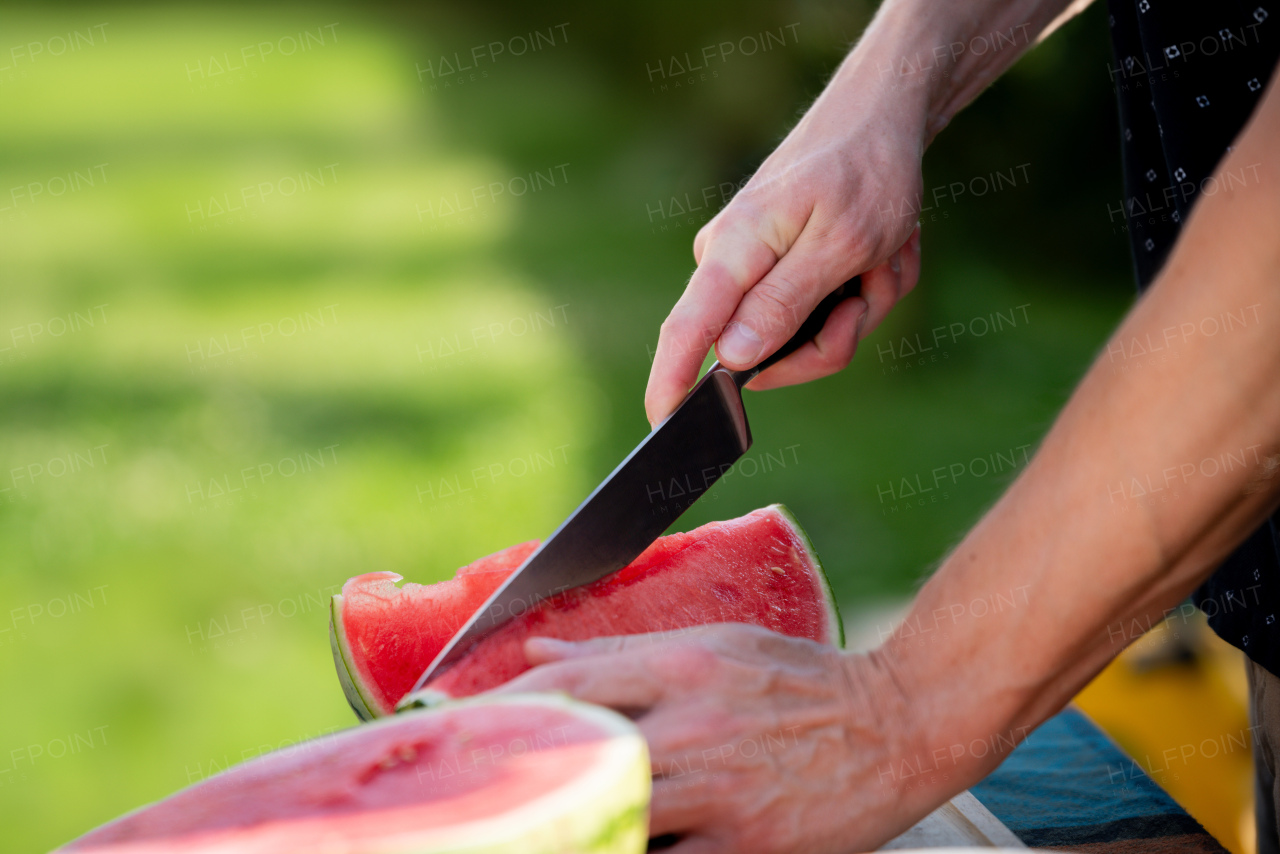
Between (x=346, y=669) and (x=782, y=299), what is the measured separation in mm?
885

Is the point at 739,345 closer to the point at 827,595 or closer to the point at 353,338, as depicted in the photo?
the point at 827,595

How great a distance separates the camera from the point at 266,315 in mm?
5027

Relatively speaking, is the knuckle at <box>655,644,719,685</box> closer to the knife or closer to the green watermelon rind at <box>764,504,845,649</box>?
the knife

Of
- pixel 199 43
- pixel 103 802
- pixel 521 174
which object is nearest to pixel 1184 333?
pixel 103 802

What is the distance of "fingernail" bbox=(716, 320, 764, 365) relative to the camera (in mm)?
1475

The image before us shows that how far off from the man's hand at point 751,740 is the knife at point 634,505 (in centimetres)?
28

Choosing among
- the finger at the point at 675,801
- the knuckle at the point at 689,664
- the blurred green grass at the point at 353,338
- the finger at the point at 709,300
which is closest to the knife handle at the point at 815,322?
the finger at the point at 709,300

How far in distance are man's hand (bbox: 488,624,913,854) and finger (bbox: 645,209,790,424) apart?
56 cm

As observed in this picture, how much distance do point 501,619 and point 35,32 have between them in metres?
6.55

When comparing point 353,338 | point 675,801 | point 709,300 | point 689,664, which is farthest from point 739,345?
point 353,338

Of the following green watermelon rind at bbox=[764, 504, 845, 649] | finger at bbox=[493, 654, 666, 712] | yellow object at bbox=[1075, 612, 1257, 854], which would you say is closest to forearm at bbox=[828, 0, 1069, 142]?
green watermelon rind at bbox=[764, 504, 845, 649]

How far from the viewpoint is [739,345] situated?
4.85ft

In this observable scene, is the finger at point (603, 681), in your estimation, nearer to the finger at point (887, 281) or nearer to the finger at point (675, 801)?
the finger at point (675, 801)

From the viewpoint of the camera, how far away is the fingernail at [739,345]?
147 cm
